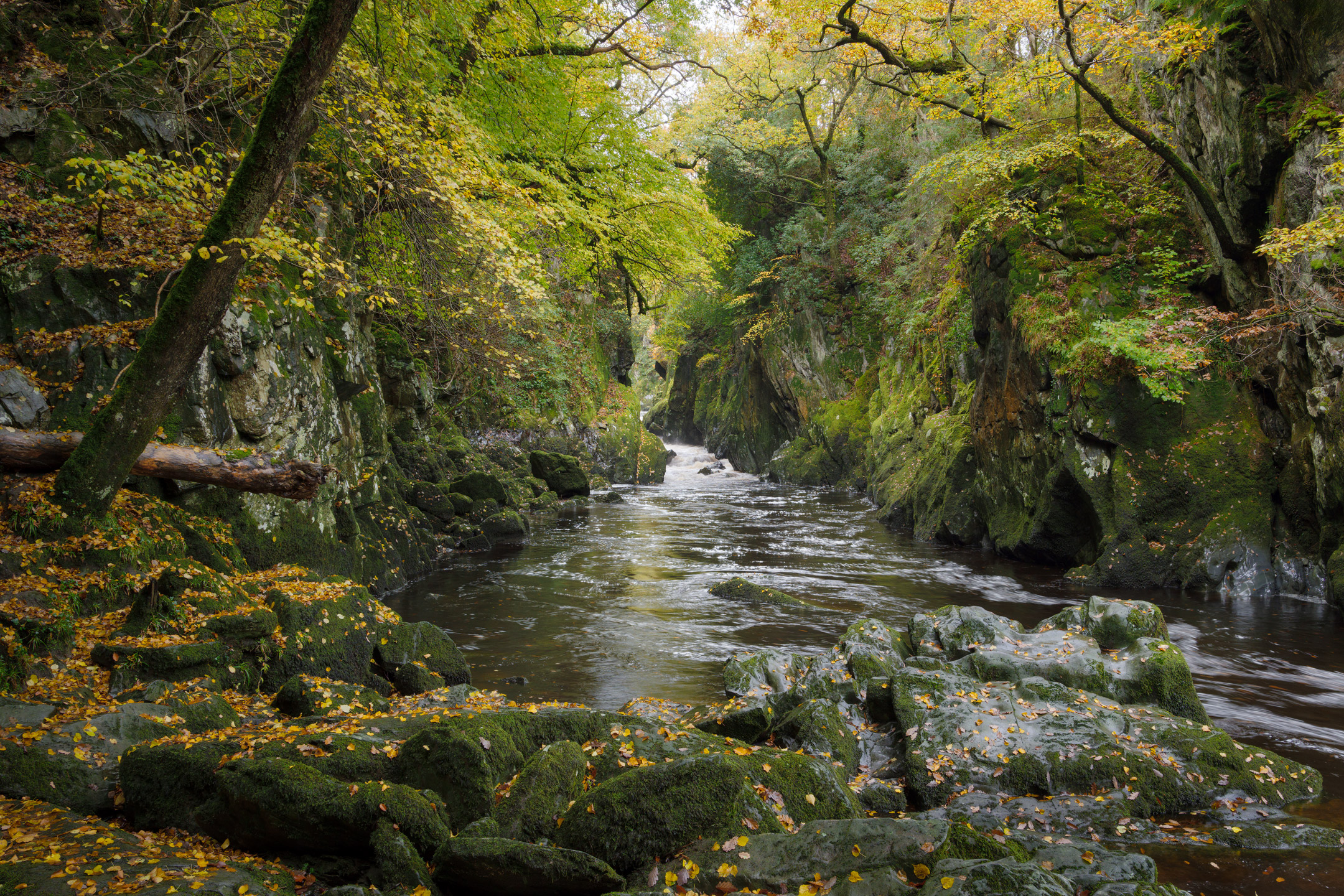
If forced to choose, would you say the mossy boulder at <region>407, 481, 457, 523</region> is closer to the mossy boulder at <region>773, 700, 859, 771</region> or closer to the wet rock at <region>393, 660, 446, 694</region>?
the wet rock at <region>393, 660, 446, 694</region>

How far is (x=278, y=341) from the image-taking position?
30.3 feet

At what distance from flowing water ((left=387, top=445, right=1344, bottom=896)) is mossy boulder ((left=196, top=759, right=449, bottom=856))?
11.9 feet

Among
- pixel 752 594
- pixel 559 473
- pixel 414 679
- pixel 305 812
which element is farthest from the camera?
pixel 559 473

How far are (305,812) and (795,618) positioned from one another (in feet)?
24.6

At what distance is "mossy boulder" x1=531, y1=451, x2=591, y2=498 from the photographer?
2189 centimetres

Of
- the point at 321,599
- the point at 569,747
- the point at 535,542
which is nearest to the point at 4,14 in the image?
the point at 321,599

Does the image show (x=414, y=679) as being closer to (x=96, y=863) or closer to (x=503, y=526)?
(x=96, y=863)

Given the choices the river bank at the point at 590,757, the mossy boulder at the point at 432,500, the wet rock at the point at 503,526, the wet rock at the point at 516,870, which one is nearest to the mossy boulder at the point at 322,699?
the river bank at the point at 590,757

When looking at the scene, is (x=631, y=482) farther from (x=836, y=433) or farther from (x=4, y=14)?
(x=4, y=14)

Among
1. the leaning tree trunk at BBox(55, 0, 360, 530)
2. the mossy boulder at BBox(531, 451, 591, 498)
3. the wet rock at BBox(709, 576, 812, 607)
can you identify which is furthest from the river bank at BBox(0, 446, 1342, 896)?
the mossy boulder at BBox(531, 451, 591, 498)

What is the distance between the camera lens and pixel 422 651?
24.4ft

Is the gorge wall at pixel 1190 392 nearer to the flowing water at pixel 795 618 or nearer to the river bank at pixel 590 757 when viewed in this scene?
the flowing water at pixel 795 618

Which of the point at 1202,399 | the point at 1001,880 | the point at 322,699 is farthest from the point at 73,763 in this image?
the point at 1202,399

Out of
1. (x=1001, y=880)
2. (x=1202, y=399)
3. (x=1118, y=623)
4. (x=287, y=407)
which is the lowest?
(x=1001, y=880)
